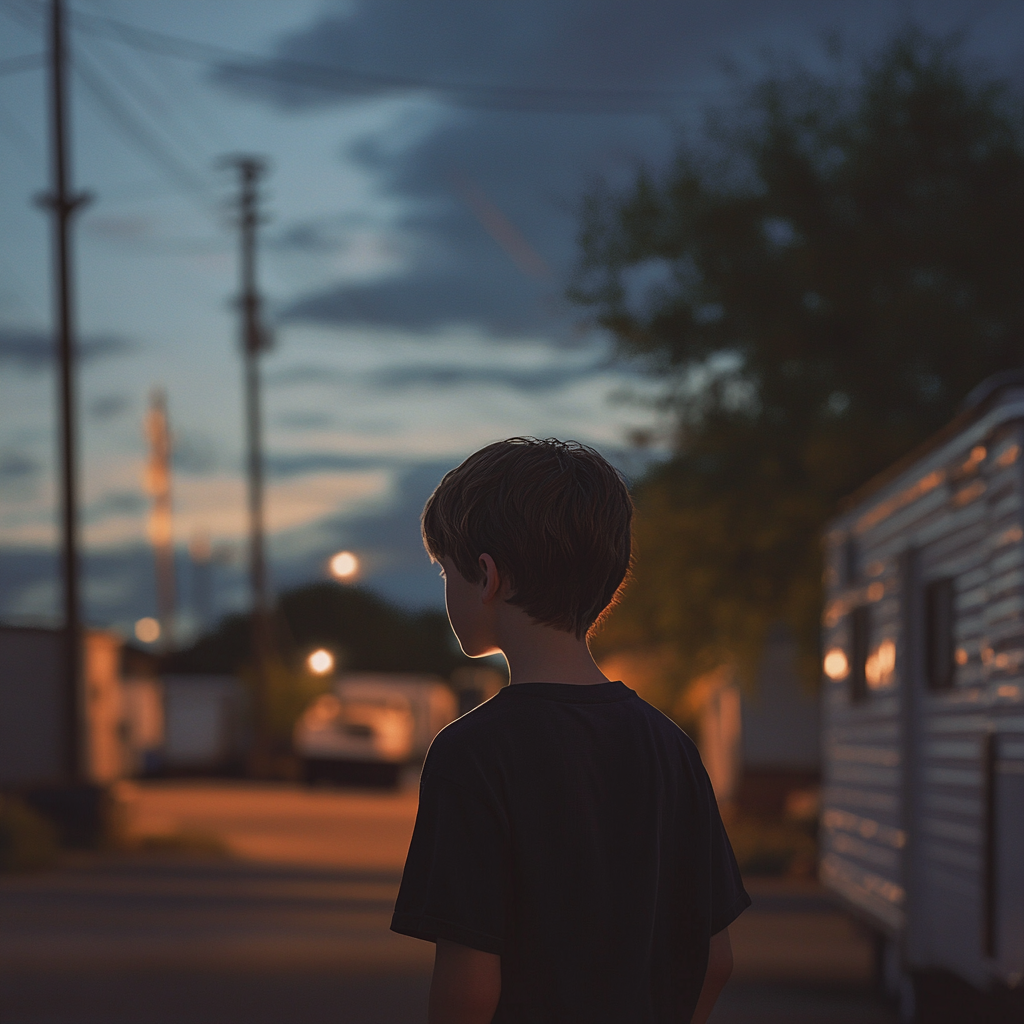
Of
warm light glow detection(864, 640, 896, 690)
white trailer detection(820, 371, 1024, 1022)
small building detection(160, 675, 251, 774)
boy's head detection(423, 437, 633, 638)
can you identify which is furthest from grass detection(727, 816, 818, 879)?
small building detection(160, 675, 251, 774)

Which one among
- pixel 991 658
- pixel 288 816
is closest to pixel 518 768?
pixel 991 658

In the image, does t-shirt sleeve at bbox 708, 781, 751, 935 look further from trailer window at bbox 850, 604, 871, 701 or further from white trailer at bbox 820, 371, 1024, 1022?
trailer window at bbox 850, 604, 871, 701

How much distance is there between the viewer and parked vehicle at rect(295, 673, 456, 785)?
122 feet

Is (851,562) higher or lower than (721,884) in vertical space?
higher

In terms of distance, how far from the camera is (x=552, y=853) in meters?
2.19

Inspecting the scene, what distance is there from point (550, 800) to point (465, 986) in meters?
0.27

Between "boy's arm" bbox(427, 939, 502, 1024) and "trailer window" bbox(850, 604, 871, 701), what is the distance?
8551mm

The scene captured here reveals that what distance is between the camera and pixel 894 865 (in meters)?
9.10

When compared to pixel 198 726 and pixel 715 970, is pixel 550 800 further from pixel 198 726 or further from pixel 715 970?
pixel 198 726

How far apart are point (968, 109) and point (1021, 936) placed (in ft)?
46.6

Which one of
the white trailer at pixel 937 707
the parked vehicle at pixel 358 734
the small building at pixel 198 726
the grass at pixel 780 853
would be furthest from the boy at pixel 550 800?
the small building at pixel 198 726

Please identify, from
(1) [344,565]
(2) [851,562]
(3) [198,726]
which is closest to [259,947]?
(1) [344,565]

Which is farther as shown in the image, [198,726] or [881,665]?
[198,726]

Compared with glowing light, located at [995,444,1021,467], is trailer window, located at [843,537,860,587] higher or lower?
lower
